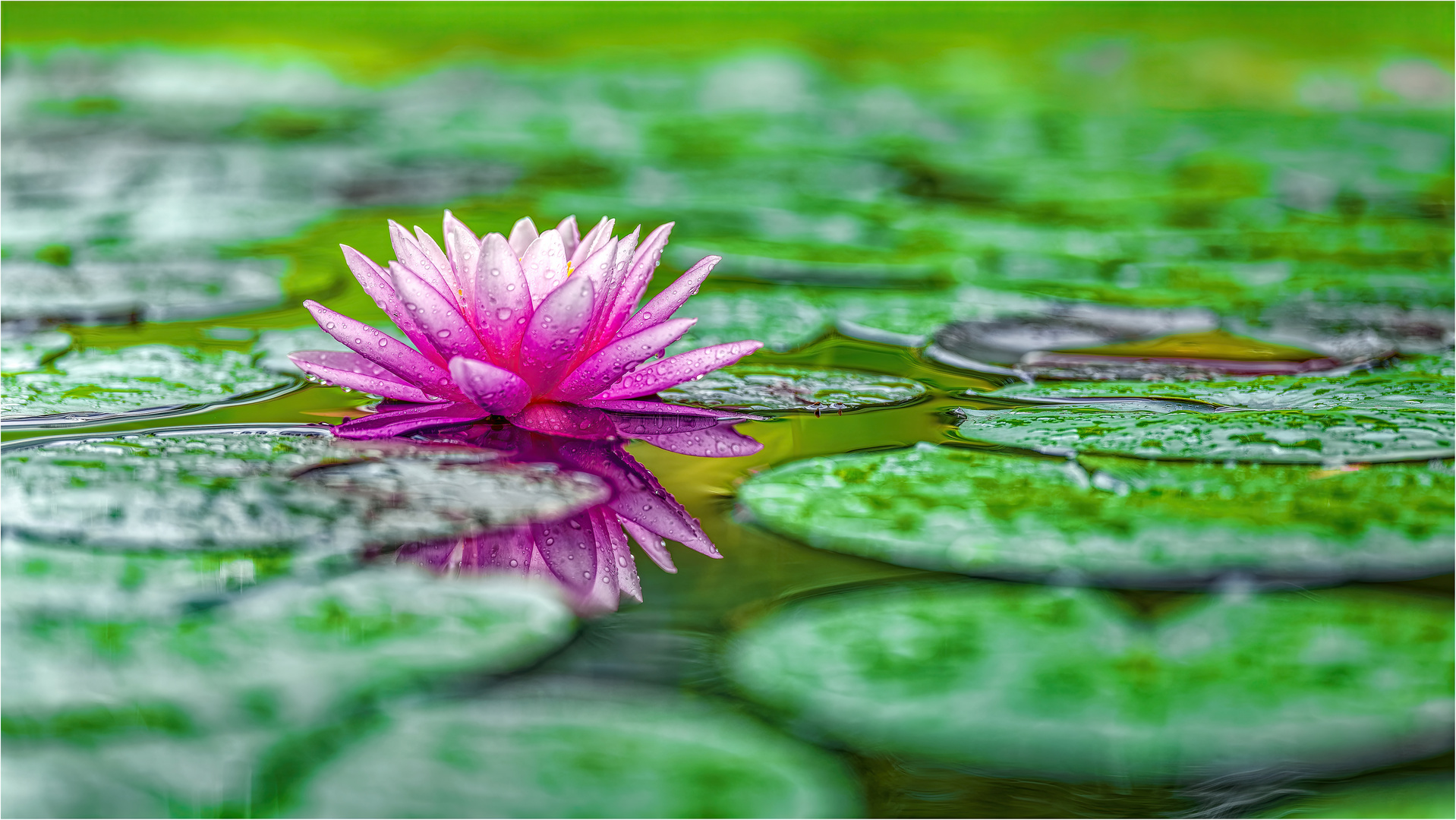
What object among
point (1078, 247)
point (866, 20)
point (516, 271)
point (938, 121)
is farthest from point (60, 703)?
point (866, 20)

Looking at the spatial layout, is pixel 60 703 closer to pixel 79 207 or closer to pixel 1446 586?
pixel 1446 586

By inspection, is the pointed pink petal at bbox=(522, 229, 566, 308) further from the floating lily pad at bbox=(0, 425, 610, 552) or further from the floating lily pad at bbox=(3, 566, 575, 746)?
the floating lily pad at bbox=(3, 566, 575, 746)

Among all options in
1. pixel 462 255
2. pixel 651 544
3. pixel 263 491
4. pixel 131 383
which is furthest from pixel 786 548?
pixel 131 383

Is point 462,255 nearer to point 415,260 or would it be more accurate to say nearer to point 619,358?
point 415,260

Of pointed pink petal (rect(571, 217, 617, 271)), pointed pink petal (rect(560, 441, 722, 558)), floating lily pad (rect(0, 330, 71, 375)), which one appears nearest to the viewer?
pointed pink petal (rect(560, 441, 722, 558))

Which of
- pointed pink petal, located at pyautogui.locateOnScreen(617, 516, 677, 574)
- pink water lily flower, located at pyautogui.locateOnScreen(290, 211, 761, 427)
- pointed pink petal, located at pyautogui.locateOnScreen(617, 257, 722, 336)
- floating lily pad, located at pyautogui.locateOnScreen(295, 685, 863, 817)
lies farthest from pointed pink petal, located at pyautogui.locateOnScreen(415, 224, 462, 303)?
floating lily pad, located at pyautogui.locateOnScreen(295, 685, 863, 817)
